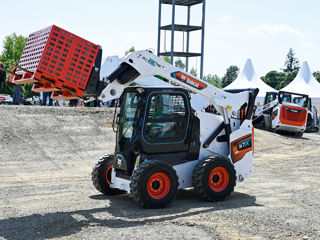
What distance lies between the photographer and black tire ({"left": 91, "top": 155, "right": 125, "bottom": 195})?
8320 millimetres

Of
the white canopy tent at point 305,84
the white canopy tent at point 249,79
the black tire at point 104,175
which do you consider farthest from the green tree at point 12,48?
the black tire at point 104,175

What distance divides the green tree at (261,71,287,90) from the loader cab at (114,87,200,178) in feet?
325

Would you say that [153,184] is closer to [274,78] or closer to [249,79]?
[249,79]

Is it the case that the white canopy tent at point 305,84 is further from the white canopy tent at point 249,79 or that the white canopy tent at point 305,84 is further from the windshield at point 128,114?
the windshield at point 128,114

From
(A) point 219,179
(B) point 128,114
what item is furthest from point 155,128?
(A) point 219,179

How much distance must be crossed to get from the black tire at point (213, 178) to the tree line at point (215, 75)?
37.7 metres

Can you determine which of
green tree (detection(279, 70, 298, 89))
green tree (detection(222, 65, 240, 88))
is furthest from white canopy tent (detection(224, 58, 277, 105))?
green tree (detection(222, 65, 240, 88))

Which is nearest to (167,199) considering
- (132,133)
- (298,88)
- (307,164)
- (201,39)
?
(132,133)

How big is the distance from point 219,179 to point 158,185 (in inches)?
50.4

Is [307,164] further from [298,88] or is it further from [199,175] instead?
[298,88]

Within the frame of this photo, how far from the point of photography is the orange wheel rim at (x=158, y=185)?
725 cm

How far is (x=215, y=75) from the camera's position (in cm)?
11250

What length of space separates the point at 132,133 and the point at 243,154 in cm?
236

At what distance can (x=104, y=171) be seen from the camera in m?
8.33
